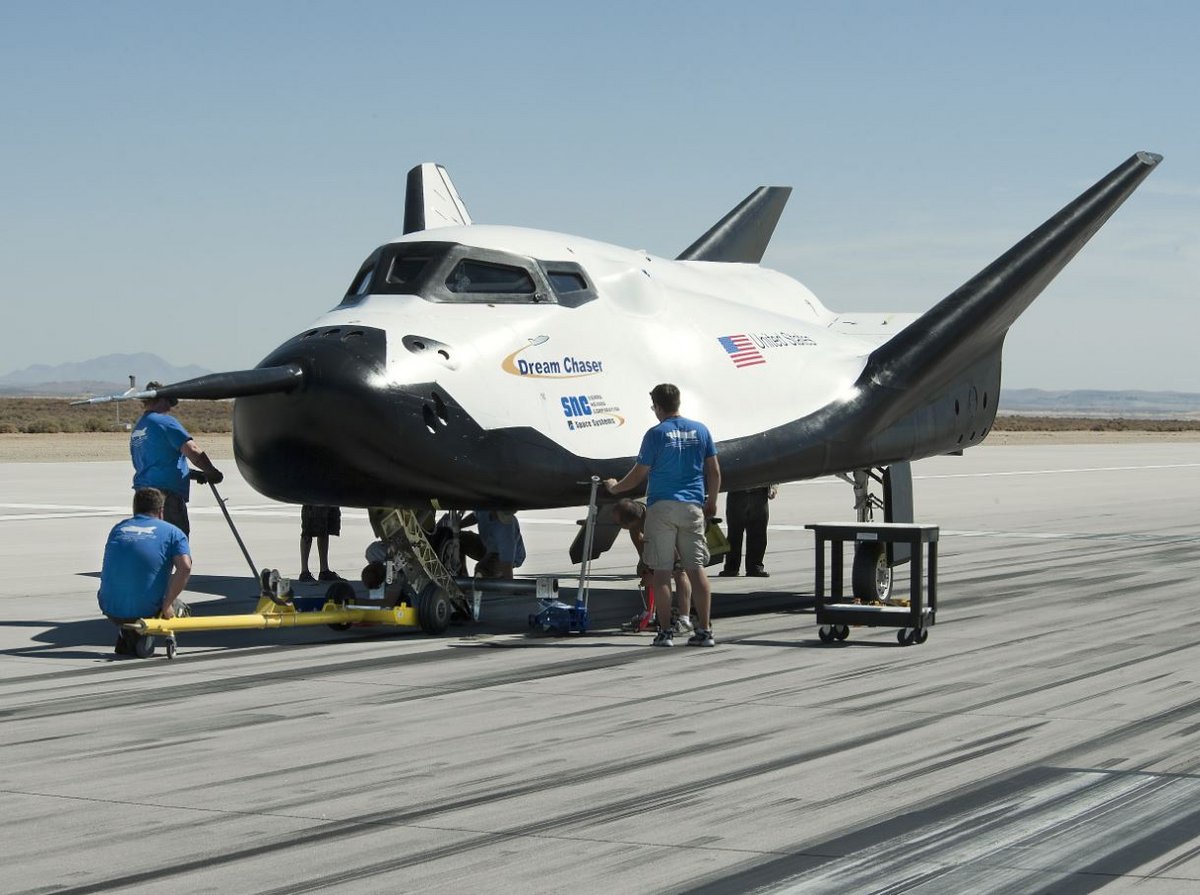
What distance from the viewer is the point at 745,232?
23.8 meters

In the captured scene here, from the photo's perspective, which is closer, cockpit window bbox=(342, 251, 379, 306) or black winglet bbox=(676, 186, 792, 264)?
cockpit window bbox=(342, 251, 379, 306)

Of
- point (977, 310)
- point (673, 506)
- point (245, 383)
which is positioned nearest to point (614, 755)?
point (673, 506)

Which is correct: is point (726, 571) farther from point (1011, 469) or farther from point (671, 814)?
point (1011, 469)

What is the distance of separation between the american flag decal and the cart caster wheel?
21.7 ft

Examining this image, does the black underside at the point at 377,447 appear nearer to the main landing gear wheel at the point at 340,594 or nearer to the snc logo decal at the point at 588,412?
the snc logo decal at the point at 588,412

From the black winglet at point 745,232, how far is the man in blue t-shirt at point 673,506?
30.5 ft

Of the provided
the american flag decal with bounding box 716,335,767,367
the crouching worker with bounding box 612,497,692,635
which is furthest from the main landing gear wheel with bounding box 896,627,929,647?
the american flag decal with bounding box 716,335,767,367

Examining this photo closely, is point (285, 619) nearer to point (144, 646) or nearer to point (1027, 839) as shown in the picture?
point (144, 646)

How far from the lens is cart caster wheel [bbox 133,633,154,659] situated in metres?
13.3

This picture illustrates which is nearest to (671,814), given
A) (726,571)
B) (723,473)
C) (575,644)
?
(575,644)

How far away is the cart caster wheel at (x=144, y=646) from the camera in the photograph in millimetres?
13297

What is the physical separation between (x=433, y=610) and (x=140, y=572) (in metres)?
2.69

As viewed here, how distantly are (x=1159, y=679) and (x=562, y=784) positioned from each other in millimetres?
5487

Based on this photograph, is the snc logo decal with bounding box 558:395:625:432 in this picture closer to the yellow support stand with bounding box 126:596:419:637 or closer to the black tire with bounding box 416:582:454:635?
the black tire with bounding box 416:582:454:635
